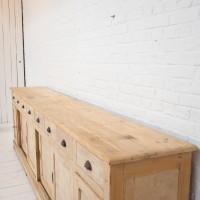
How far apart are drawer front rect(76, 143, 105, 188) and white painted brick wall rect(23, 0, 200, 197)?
547 millimetres

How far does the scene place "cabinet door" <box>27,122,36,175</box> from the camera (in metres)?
2.74

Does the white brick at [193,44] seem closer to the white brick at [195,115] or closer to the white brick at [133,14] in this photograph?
the white brick at [195,115]

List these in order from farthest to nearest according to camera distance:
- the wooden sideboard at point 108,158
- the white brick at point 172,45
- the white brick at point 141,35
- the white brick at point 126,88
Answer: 1. the white brick at point 126,88
2. the white brick at point 141,35
3. the white brick at point 172,45
4. the wooden sideboard at point 108,158

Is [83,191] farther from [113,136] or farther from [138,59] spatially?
[138,59]

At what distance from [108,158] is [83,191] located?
1.45ft

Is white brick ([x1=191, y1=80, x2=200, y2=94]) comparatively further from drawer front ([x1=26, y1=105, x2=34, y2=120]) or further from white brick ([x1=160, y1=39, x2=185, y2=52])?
drawer front ([x1=26, y1=105, x2=34, y2=120])

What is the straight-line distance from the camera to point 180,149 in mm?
1376

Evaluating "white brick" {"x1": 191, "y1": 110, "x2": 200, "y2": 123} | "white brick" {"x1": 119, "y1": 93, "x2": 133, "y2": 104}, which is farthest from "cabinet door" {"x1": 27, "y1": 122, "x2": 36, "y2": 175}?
"white brick" {"x1": 191, "y1": 110, "x2": 200, "y2": 123}

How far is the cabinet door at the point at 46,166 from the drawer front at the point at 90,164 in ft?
2.16

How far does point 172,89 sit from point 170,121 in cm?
20

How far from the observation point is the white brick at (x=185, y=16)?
142 cm

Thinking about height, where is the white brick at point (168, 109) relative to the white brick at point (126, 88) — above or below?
below

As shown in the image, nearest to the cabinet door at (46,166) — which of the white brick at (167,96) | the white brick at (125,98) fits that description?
the white brick at (125,98)

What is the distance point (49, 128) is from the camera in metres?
2.14
